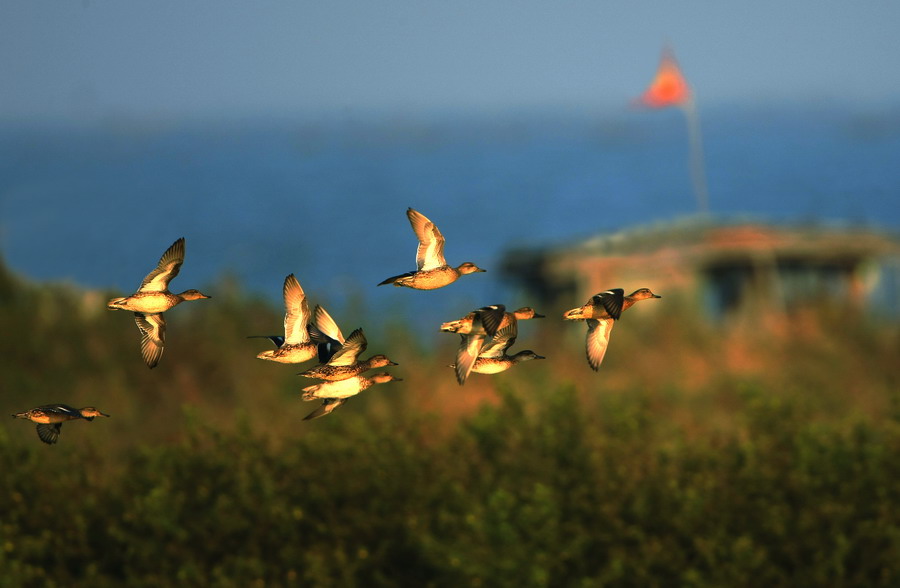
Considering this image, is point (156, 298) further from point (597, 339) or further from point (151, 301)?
point (597, 339)

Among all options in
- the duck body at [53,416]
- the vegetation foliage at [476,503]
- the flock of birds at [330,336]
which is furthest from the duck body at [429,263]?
the vegetation foliage at [476,503]

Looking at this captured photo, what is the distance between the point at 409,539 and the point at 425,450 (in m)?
3.38

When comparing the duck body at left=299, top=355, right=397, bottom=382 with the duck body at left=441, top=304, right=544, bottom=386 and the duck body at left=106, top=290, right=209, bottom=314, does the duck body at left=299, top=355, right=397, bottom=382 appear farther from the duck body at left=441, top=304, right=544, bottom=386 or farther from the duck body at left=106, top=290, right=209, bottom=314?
the duck body at left=106, top=290, right=209, bottom=314

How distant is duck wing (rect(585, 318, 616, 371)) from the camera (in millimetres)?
8867

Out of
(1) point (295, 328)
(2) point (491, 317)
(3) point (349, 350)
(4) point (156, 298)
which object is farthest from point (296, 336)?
(2) point (491, 317)

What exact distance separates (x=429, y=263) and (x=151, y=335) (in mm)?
1667

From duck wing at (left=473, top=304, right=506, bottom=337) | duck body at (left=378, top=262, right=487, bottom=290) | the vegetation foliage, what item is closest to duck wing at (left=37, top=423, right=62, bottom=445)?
duck body at (left=378, top=262, right=487, bottom=290)

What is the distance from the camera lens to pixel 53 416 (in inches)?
336

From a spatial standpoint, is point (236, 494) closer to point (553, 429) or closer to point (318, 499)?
point (318, 499)

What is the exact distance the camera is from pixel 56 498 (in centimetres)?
2514

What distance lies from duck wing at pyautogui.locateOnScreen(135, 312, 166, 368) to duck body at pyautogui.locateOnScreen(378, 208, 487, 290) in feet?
4.79

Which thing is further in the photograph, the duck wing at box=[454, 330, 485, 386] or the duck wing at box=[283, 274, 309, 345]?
the duck wing at box=[283, 274, 309, 345]

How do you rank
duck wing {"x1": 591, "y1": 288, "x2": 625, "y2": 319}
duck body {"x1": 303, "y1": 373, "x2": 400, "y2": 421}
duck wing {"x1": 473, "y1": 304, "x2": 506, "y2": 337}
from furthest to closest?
duck body {"x1": 303, "y1": 373, "x2": 400, "y2": 421} → duck wing {"x1": 591, "y1": 288, "x2": 625, "y2": 319} → duck wing {"x1": 473, "y1": 304, "x2": 506, "y2": 337}

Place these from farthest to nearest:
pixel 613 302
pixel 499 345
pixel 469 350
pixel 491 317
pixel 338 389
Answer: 1. pixel 499 345
2. pixel 338 389
3. pixel 613 302
4. pixel 469 350
5. pixel 491 317
